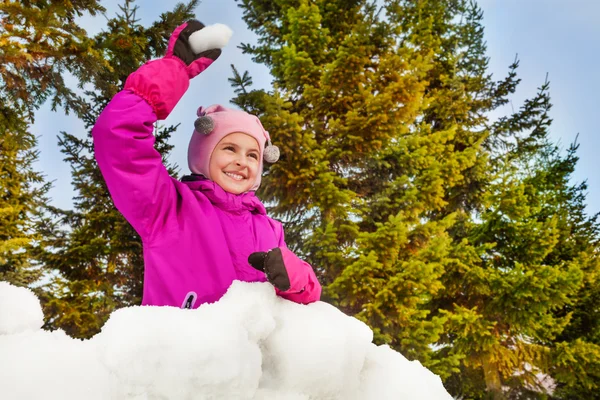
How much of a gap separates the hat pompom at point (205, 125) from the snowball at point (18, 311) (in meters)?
1.21

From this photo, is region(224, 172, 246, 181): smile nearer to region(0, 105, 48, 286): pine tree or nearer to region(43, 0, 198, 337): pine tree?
region(43, 0, 198, 337): pine tree

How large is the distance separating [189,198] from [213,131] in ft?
1.70

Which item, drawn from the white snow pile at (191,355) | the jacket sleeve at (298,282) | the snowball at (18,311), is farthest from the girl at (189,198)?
the snowball at (18,311)

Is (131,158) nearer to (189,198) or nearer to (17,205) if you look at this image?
(189,198)

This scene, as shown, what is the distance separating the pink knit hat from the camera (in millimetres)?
2102

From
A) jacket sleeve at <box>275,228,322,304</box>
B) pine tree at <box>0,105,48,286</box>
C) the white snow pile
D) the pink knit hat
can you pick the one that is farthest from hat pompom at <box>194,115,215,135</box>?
pine tree at <box>0,105,48,286</box>

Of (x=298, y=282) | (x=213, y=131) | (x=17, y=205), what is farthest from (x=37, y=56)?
(x=17, y=205)

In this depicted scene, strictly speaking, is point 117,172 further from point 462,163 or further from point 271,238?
point 462,163

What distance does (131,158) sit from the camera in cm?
152

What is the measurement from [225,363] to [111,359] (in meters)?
0.25

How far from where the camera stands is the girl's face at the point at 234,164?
81.8 inches

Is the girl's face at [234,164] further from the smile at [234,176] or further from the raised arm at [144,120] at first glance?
the raised arm at [144,120]

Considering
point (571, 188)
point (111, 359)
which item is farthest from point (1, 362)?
point (571, 188)

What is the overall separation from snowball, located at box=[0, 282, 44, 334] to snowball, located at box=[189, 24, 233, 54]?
3.49 ft
